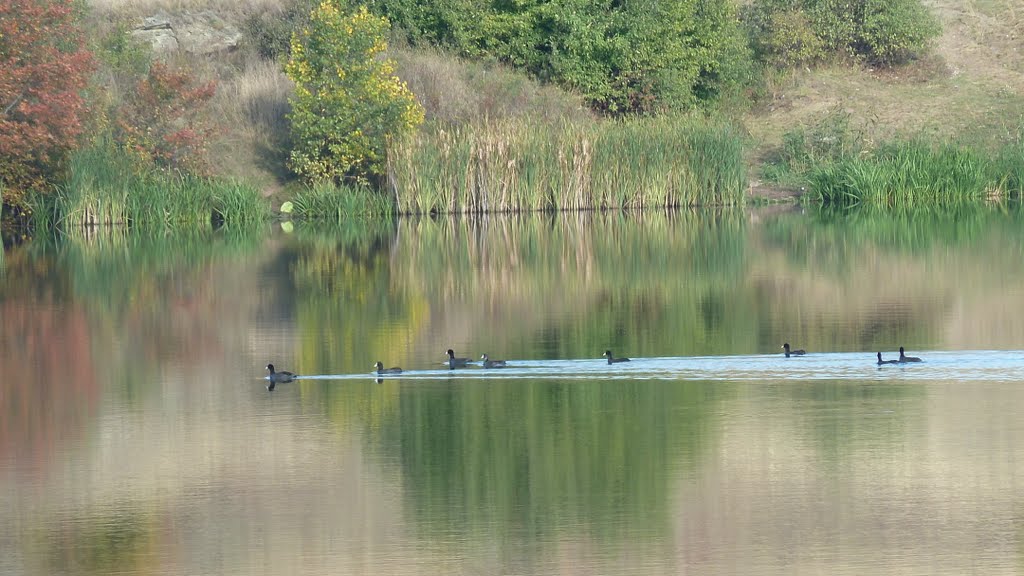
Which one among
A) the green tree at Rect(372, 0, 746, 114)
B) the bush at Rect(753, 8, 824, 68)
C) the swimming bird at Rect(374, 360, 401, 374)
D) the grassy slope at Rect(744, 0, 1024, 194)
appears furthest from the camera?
the bush at Rect(753, 8, 824, 68)

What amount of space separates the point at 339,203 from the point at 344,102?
Result: 270cm

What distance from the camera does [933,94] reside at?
178 ft

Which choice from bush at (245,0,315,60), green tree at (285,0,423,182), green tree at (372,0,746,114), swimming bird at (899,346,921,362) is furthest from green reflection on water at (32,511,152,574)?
bush at (245,0,315,60)

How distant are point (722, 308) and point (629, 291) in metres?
2.69

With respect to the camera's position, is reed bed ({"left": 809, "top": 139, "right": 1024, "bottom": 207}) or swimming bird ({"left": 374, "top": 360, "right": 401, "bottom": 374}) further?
reed bed ({"left": 809, "top": 139, "right": 1024, "bottom": 207})

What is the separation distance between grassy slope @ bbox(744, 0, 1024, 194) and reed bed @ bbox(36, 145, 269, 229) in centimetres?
1670

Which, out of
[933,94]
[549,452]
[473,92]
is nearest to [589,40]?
[473,92]

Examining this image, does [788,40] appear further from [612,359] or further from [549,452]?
[549,452]

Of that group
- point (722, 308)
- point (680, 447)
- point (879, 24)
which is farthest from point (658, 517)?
point (879, 24)

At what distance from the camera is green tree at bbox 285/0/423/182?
4372 cm

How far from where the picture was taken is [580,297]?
23.5 m

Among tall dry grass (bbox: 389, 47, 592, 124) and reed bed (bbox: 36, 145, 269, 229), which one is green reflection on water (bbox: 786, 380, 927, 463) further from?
tall dry grass (bbox: 389, 47, 592, 124)

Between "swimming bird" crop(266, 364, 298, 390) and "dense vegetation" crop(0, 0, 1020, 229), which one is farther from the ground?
"dense vegetation" crop(0, 0, 1020, 229)

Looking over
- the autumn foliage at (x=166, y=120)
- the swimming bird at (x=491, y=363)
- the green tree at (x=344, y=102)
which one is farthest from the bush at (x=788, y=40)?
the swimming bird at (x=491, y=363)
